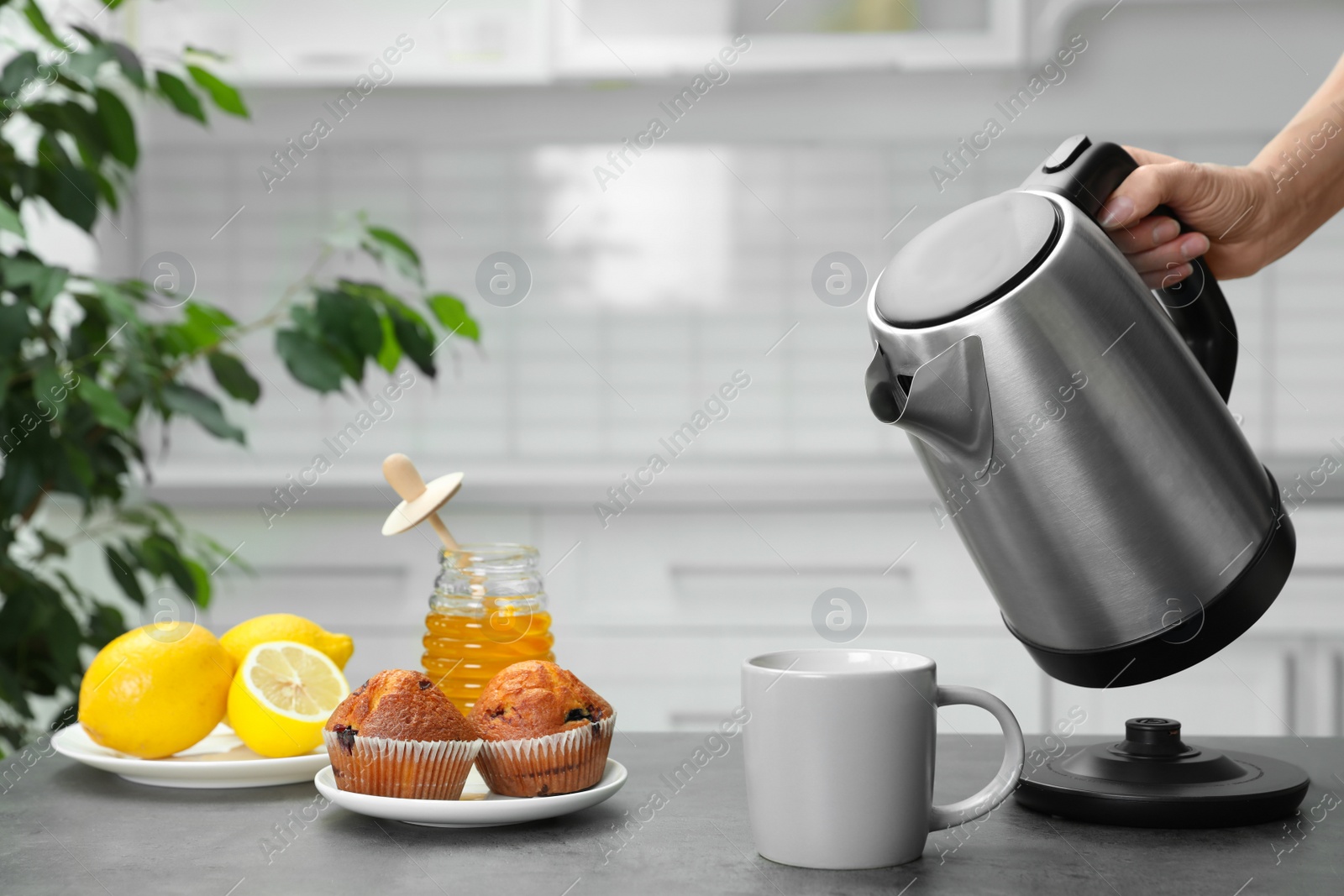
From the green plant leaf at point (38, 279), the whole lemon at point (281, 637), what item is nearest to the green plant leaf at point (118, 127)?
the green plant leaf at point (38, 279)

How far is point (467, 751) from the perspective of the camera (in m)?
0.64

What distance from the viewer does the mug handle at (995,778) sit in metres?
0.59

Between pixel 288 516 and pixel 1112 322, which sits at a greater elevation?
pixel 1112 322

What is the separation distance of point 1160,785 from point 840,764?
22 centimetres

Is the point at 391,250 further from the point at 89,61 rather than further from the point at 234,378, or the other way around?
the point at 89,61

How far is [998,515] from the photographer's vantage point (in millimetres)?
663

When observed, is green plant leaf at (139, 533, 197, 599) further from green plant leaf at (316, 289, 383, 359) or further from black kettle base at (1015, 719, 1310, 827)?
black kettle base at (1015, 719, 1310, 827)

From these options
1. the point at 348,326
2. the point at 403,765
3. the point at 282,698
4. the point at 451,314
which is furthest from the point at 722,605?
the point at 403,765

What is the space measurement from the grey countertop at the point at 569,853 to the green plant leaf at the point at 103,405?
551 mm

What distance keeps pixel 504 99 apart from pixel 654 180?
34cm

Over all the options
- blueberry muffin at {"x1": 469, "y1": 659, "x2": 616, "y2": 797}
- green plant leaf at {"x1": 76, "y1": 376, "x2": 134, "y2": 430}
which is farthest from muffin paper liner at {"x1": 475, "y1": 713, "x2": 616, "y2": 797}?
green plant leaf at {"x1": 76, "y1": 376, "x2": 134, "y2": 430}

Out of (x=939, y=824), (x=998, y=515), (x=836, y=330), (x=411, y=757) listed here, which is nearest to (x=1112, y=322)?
(x=998, y=515)

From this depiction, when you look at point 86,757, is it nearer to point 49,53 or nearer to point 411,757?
point 411,757

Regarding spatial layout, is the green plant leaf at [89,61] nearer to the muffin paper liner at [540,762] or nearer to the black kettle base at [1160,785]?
the muffin paper liner at [540,762]
